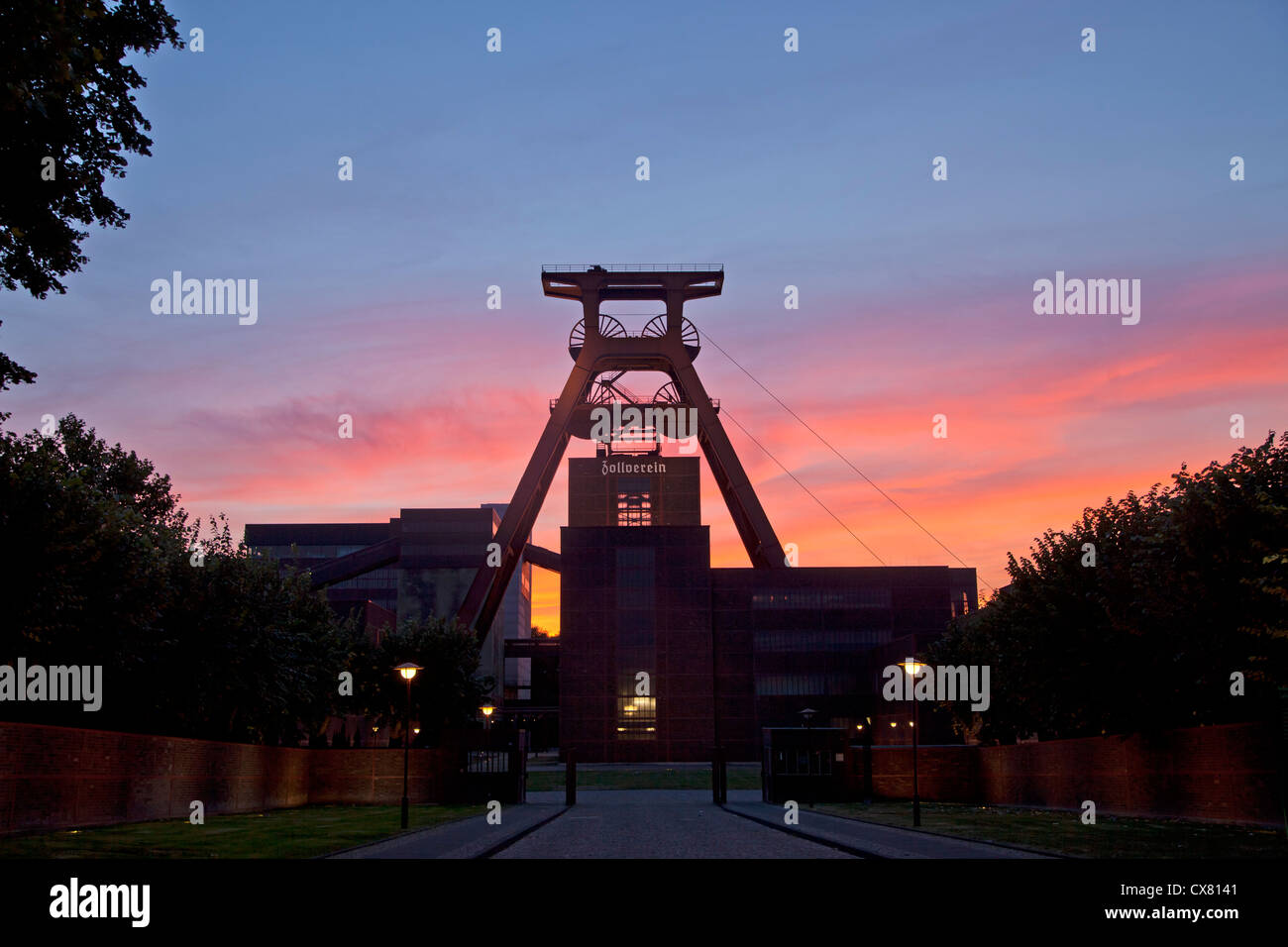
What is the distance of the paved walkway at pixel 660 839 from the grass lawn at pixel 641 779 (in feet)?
115

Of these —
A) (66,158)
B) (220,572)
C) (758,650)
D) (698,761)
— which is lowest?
(698,761)

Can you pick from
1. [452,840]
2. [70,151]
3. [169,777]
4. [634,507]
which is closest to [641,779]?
[169,777]

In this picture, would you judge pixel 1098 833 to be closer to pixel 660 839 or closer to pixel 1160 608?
pixel 1160 608

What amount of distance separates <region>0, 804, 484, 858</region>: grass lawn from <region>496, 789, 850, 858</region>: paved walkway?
375 centimetres

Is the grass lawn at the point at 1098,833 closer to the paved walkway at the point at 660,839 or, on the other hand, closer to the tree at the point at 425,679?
the paved walkway at the point at 660,839

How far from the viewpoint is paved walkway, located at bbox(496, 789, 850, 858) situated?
1981 centimetres

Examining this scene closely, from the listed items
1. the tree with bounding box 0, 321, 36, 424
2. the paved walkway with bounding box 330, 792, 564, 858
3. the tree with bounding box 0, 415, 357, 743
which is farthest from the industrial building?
the tree with bounding box 0, 321, 36, 424

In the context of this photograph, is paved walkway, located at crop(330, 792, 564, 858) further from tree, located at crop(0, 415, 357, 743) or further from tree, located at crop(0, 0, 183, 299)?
tree, located at crop(0, 0, 183, 299)

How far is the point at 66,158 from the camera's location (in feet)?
61.7

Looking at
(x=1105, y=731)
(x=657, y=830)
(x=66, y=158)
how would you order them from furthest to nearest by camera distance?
1. (x=1105, y=731)
2. (x=657, y=830)
3. (x=66, y=158)

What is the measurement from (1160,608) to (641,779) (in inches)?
2465
